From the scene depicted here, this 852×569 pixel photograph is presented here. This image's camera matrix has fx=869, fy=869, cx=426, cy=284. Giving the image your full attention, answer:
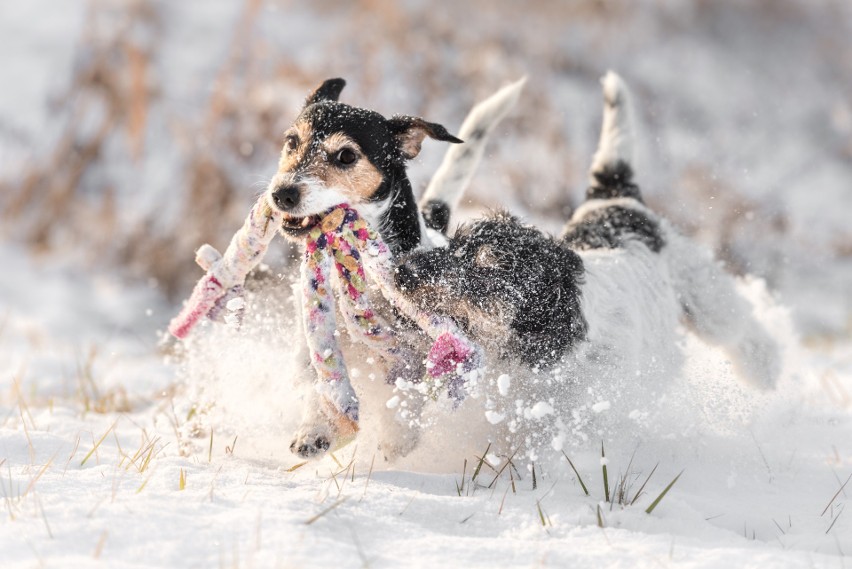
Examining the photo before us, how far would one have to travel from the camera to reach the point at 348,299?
264cm

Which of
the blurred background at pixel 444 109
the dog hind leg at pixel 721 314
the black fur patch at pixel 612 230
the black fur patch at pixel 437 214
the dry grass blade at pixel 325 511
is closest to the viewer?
the dry grass blade at pixel 325 511

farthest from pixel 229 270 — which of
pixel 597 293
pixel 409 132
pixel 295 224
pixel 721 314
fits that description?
pixel 721 314

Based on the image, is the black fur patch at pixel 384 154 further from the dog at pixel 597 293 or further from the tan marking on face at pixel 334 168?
the dog at pixel 597 293

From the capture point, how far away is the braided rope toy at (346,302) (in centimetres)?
244

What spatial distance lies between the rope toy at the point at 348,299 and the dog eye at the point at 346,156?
14 centimetres

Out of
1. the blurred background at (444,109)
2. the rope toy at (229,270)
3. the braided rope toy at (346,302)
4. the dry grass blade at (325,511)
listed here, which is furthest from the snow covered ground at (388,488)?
the blurred background at (444,109)

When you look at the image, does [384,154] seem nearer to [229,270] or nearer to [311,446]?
[229,270]

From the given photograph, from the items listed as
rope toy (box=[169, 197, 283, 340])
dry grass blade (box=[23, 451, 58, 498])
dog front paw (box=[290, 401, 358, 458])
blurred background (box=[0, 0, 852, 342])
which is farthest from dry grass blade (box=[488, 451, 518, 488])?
blurred background (box=[0, 0, 852, 342])

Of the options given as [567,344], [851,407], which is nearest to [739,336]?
[851,407]

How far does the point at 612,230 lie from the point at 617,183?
479 millimetres

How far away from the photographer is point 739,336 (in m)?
4.04

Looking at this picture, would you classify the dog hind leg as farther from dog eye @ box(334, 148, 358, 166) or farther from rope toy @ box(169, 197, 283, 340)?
rope toy @ box(169, 197, 283, 340)

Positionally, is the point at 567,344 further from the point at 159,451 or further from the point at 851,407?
the point at 851,407

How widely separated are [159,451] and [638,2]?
31.3ft
